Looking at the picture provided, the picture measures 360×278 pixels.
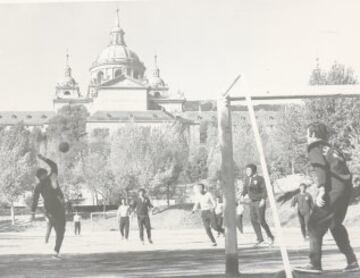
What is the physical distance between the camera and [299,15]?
7.04 meters

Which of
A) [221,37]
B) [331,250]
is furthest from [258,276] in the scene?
[221,37]

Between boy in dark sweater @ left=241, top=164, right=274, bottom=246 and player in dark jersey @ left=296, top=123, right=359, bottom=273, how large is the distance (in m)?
1.72

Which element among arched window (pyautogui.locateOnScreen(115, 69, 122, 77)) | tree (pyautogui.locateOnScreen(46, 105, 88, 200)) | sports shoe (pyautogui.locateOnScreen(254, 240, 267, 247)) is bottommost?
sports shoe (pyautogui.locateOnScreen(254, 240, 267, 247))

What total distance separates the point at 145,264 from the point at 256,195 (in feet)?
5.67

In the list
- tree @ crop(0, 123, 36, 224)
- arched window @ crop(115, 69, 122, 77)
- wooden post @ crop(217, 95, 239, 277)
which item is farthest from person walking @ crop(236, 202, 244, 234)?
arched window @ crop(115, 69, 122, 77)

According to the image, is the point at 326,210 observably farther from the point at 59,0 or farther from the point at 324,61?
the point at 59,0

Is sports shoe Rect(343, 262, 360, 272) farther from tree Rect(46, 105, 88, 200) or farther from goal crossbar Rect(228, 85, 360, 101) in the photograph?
tree Rect(46, 105, 88, 200)

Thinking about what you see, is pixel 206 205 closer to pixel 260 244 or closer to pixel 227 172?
pixel 260 244

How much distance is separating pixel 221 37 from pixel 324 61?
1.30 metres

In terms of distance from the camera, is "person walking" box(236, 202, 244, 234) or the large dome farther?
the large dome

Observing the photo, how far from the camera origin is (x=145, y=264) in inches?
251

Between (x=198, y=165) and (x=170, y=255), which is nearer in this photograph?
(x=170, y=255)

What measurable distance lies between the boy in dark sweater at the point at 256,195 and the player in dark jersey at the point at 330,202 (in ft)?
5.66

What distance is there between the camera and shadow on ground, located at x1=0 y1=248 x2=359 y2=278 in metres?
5.68
